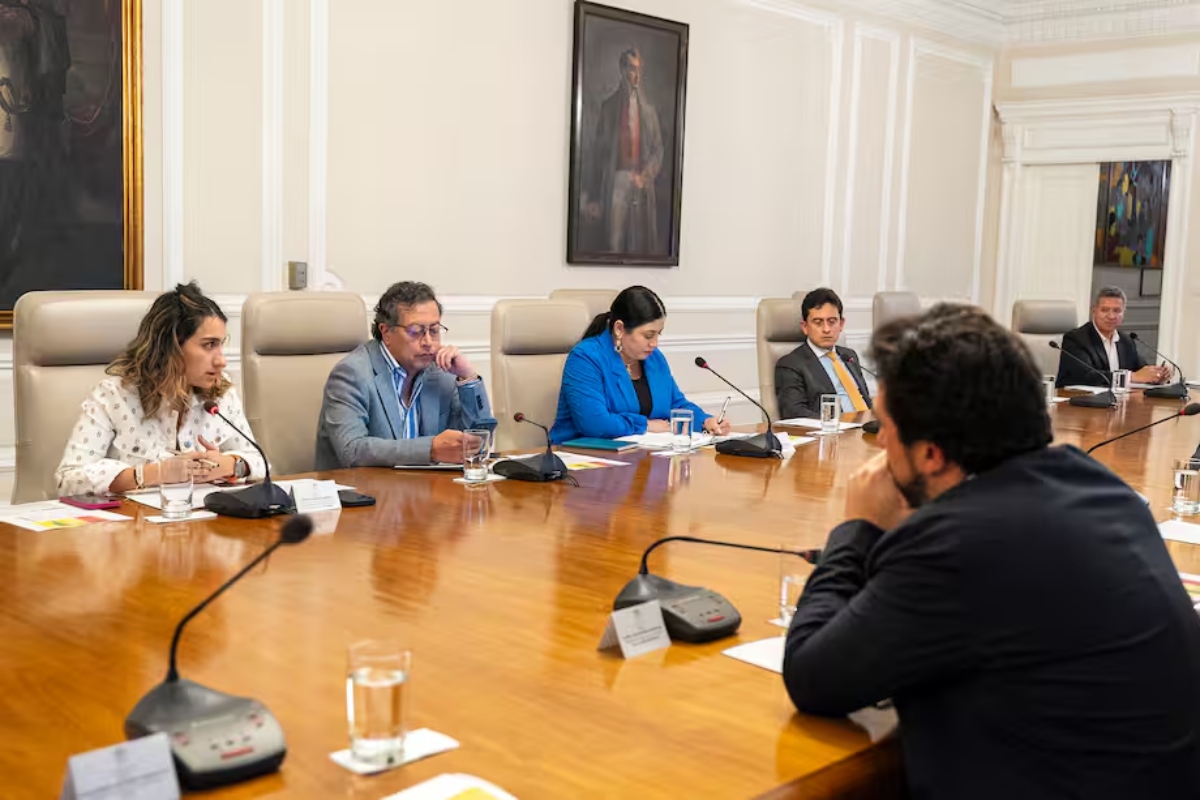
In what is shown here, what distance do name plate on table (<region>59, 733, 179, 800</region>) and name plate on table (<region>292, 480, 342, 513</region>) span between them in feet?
4.47

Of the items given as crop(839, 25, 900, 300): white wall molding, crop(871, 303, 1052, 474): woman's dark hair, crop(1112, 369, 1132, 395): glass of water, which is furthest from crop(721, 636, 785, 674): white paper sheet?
crop(839, 25, 900, 300): white wall molding

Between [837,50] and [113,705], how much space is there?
7.14 meters

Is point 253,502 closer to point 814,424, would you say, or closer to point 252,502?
point 252,502

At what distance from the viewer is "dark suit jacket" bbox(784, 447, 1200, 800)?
4.31 ft

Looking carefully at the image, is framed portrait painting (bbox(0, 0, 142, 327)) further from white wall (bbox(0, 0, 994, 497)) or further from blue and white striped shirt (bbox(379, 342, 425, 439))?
blue and white striped shirt (bbox(379, 342, 425, 439))

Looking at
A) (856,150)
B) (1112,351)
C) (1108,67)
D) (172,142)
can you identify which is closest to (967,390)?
(172,142)

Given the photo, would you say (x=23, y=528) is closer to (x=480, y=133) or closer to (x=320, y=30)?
(x=320, y=30)

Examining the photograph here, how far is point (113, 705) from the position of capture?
4.71ft

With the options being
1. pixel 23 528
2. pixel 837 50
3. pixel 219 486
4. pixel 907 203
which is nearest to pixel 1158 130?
pixel 907 203

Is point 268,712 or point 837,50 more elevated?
point 837,50

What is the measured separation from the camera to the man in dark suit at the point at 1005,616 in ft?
4.31

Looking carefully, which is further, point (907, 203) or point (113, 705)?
point (907, 203)

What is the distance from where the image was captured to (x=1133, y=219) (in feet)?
31.8

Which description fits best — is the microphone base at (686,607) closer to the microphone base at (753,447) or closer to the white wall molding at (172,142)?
the microphone base at (753,447)
